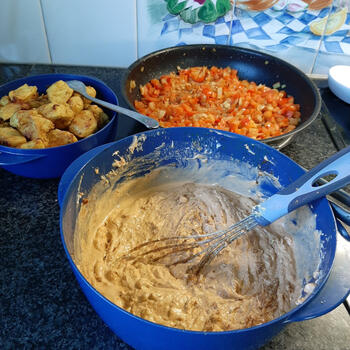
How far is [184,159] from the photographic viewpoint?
41.3 inches

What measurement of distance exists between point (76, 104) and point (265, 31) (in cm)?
93

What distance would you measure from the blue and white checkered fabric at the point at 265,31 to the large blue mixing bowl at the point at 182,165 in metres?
0.77

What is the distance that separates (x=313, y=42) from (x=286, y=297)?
1.23 m

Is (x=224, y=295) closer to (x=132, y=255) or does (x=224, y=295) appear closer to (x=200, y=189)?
(x=132, y=255)

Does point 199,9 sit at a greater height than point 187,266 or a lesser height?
greater

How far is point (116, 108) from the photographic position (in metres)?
1.12

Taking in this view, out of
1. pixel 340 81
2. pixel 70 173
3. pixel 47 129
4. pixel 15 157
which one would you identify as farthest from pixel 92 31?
pixel 340 81

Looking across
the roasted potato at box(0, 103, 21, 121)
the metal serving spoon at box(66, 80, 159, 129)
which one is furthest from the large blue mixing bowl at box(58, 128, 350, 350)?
the roasted potato at box(0, 103, 21, 121)

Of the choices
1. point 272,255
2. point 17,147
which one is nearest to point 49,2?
point 17,147

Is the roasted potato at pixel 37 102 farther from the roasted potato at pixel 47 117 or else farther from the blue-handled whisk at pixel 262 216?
the blue-handled whisk at pixel 262 216

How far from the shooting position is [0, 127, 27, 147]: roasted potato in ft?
3.26

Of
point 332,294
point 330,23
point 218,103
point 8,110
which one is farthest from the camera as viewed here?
point 330,23

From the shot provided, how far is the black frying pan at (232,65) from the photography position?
4.59 feet

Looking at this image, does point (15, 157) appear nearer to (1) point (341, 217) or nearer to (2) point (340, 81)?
(1) point (341, 217)
